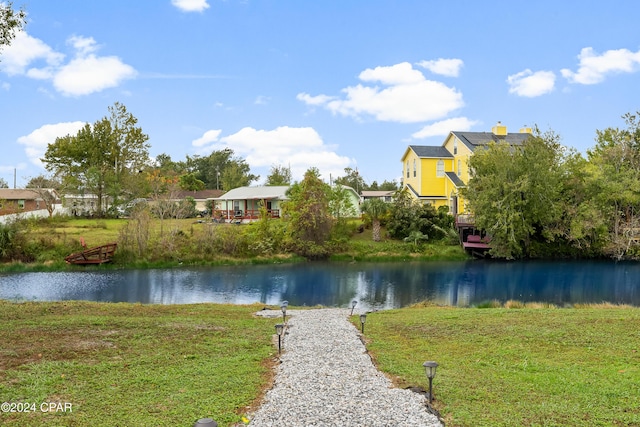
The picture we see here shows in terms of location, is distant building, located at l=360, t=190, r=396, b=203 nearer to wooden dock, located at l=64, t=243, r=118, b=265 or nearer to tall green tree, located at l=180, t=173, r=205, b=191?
tall green tree, located at l=180, t=173, r=205, b=191

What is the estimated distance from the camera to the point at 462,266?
36281mm

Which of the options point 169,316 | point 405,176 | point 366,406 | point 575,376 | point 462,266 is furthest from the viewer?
point 405,176

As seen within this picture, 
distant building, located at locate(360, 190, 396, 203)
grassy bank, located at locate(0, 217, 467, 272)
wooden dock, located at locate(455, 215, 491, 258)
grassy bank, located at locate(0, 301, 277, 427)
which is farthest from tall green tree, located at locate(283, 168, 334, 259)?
grassy bank, located at locate(0, 301, 277, 427)

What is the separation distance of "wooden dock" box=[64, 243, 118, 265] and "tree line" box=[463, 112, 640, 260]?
27271mm

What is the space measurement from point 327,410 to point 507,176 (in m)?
34.3

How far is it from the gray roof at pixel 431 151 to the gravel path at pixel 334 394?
38.4 m

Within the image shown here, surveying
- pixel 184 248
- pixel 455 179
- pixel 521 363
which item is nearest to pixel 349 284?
pixel 184 248

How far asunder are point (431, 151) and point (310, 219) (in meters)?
15.6

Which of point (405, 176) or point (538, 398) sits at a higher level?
point (405, 176)

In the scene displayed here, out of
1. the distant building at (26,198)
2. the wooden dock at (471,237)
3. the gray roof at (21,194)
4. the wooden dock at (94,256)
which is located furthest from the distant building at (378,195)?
the gray roof at (21,194)

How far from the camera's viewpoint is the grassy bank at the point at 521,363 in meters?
7.07

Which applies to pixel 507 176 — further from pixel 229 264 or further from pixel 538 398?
pixel 538 398

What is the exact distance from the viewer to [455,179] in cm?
4594

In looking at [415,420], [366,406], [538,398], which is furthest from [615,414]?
[366,406]
